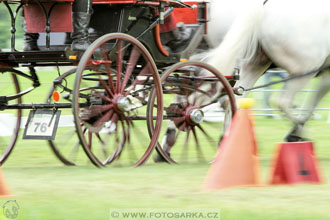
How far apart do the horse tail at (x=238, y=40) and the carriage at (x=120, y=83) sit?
0.21 metres

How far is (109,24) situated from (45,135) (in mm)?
1233

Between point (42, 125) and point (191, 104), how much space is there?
163 centimetres

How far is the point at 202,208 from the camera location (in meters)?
4.41

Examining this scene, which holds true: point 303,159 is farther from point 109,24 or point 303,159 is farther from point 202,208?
point 109,24

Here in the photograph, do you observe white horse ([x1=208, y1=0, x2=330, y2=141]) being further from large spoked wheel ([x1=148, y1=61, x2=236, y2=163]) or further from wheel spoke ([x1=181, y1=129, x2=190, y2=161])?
wheel spoke ([x1=181, y1=129, x2=190, y2=161])

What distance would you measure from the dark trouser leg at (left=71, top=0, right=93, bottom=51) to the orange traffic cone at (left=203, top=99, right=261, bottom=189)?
6.38ft

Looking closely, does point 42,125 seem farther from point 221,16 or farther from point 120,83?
point 221,16

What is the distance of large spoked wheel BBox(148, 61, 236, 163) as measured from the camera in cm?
726

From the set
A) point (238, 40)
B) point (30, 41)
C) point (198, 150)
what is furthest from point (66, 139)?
point (238, 40)

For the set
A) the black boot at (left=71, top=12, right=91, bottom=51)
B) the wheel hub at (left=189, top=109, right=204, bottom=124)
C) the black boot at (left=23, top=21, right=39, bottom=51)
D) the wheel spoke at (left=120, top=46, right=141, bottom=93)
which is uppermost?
the black boot at (left=71, top=12, right=91, bottom=51)

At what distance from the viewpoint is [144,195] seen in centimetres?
484

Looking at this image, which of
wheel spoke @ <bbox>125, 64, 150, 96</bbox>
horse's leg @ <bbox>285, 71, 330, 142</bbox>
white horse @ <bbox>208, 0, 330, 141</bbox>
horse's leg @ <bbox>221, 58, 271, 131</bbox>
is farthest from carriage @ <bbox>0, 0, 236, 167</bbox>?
horse's leg @ <bbox>285, 71, 330, 142</bbox>

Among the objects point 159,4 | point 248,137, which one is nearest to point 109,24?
point 159,4

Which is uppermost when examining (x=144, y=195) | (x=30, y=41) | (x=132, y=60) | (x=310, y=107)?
(x=30, y=41)
